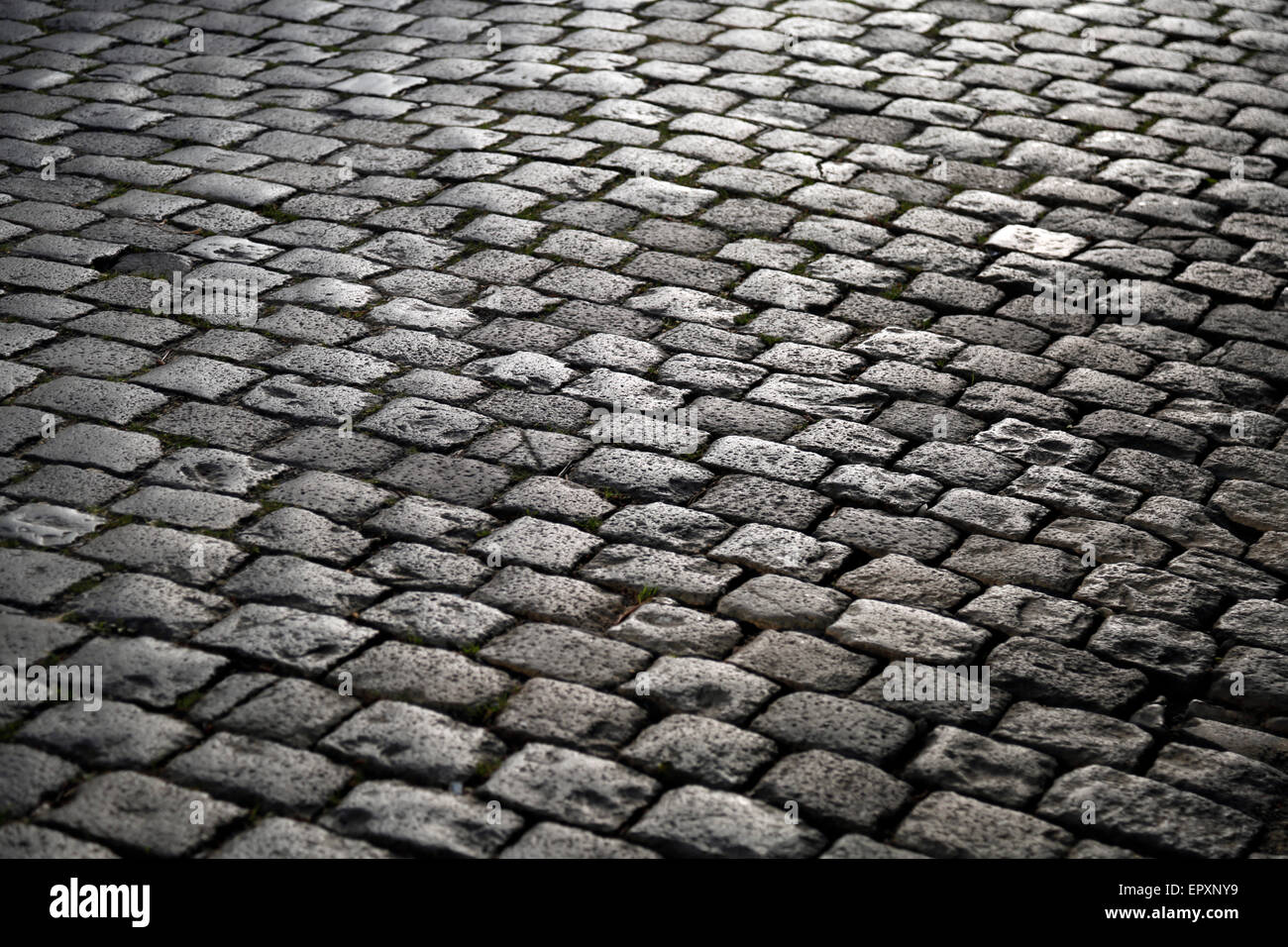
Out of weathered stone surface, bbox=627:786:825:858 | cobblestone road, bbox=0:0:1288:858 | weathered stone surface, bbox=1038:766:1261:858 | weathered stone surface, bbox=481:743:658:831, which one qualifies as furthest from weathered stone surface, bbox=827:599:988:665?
weathered stone surface, bbox=481:743:658:831

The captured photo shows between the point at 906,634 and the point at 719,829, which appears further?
the point at 906,634

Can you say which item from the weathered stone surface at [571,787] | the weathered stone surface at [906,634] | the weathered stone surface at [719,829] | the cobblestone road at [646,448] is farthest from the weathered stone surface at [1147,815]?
the weathered stone surface at [571,787]

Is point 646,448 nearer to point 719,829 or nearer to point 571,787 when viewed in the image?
point 571,787

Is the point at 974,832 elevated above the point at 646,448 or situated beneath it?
situated beneath

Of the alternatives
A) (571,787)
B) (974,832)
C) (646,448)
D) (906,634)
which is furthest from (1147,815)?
(646,448)

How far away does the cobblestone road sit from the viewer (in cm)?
329

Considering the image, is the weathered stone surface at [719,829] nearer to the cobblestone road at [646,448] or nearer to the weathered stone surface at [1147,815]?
the cobblestone road at [646,448]

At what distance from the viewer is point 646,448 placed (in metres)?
4.56

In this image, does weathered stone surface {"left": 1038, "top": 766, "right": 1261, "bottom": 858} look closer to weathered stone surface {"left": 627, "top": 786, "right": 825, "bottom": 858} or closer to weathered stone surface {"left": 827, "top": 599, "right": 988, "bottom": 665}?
weathered stone surface {"left": 827, "top": 599, "right": 988, "bottom": 665}

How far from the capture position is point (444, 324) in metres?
5.24

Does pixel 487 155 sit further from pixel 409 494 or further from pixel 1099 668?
pixel 1099 668

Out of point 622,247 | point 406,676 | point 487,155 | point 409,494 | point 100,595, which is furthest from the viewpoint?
point 487,155

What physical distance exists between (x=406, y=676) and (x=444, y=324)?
2007 millimetres
